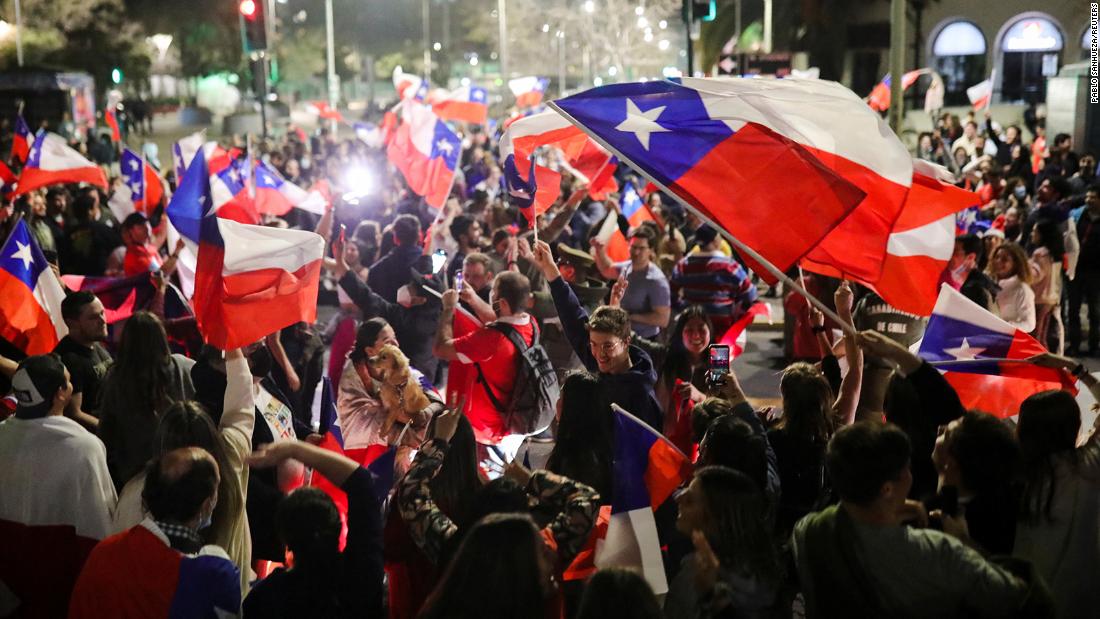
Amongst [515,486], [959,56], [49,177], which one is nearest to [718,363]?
[515,486]

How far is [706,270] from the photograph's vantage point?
9.68 metres

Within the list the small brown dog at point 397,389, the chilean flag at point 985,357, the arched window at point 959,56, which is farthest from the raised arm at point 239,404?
the arched window at point 959,56

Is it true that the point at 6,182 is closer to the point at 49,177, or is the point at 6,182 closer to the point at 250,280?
the point at 49,177

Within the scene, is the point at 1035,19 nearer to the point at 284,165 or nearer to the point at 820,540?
the point at 284,165

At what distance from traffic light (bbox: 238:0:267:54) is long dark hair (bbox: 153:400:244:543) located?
14259 millimetres

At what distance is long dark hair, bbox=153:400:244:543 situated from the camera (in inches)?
178

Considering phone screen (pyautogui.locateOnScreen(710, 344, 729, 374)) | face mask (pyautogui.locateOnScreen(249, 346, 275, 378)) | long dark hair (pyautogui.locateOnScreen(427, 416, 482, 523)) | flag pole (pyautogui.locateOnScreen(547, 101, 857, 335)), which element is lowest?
face mask (pyautogui.locateOnScreen(249, 346, 275, 378))

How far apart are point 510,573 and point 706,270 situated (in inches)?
256

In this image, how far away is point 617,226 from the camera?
38.9 ft

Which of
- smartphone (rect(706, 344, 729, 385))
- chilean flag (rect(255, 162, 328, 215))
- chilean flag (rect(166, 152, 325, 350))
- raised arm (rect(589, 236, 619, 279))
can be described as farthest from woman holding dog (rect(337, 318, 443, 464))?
chilean flag (rect(255, 162, 328, 215))

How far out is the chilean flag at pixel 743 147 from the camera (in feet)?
17.6

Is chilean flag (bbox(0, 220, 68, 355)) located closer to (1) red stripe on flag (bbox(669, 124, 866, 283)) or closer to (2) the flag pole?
(2) the flag pole

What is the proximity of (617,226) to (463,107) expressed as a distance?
306 inches

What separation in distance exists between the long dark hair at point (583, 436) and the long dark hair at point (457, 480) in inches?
20.4
